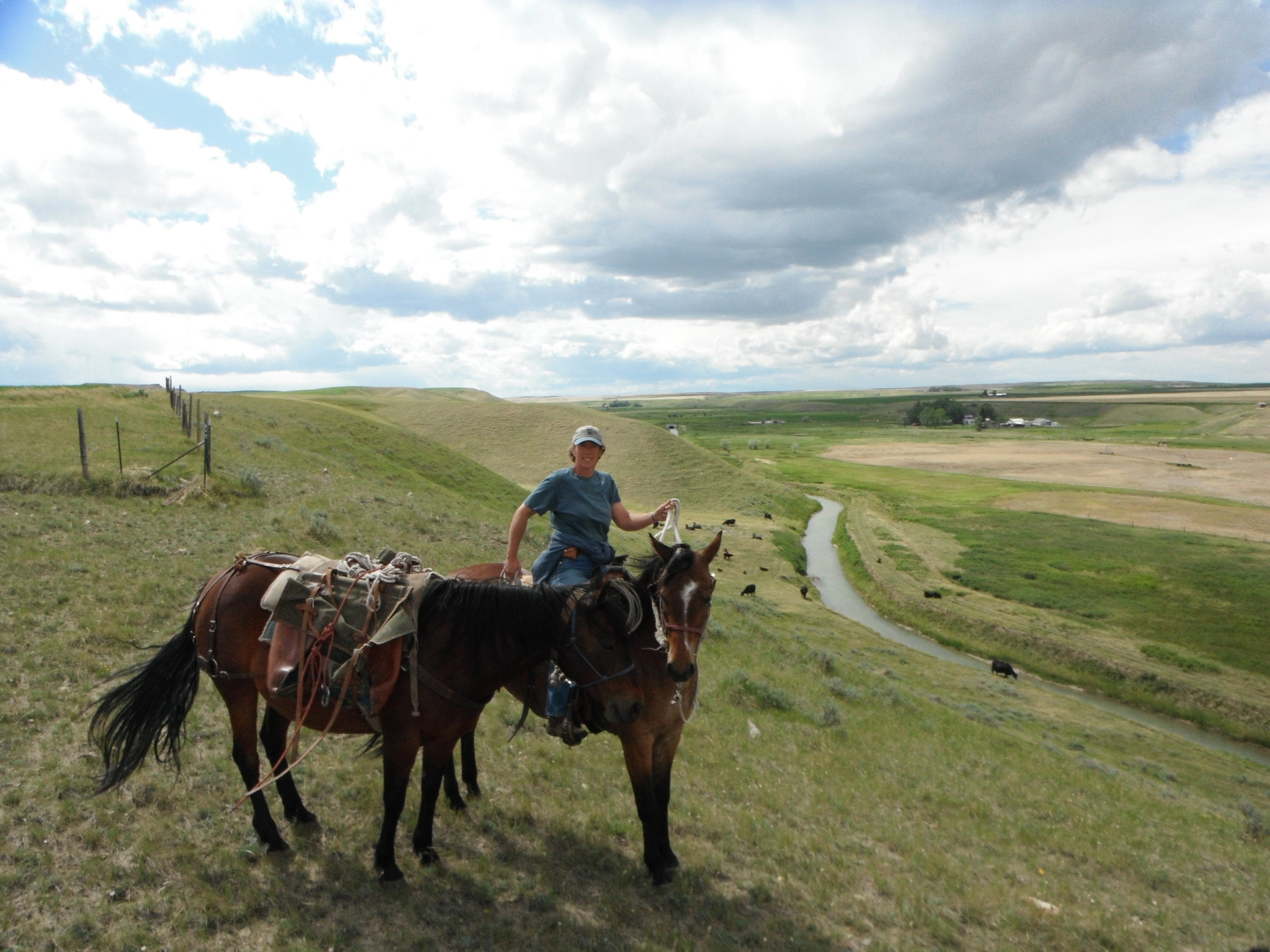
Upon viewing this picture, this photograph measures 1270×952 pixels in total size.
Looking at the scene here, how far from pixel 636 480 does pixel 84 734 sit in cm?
5433

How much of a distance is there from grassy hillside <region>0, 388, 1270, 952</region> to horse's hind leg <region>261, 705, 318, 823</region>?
0.51 feet

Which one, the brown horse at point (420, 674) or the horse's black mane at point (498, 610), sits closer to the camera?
the brown horse at point (420, 674)

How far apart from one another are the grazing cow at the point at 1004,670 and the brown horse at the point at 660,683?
22.5m

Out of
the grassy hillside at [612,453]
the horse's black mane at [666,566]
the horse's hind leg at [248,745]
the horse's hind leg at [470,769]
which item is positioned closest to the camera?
the horse's black mane at [666,566]

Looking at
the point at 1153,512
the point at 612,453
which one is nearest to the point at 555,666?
the point at 612,453

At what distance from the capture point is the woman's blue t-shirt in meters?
6.09

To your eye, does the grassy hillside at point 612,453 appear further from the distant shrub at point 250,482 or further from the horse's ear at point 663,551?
the horse's ear at point 663,551

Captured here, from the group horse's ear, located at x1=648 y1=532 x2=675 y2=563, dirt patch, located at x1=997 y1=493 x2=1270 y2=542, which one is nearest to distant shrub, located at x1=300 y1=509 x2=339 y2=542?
horse's ear, located at x1=648 y1=532 x2=675 y2=563

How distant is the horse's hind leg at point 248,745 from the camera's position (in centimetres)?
540

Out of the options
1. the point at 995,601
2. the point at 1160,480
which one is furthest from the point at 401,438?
the point at 1160,480

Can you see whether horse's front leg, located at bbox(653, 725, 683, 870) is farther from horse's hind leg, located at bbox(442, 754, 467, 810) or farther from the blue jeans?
horse's hind leg, located at bbox(442, 754, 467, 810)

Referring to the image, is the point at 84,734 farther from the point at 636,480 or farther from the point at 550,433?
the point at 550,433

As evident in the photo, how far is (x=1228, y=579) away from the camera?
106ft

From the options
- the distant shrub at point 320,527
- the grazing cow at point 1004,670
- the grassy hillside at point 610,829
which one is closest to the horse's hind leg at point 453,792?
the grassy hillside at point 610,829
